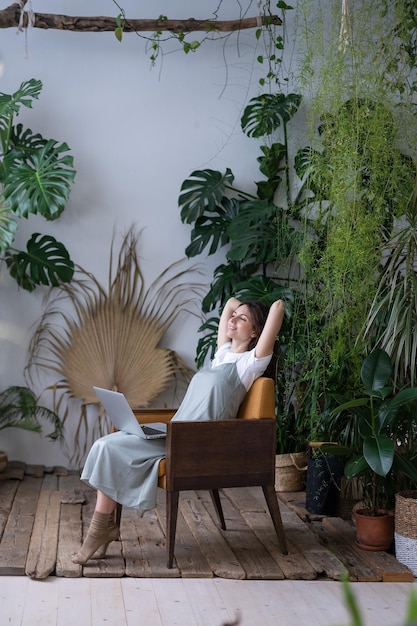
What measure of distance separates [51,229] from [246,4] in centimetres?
192

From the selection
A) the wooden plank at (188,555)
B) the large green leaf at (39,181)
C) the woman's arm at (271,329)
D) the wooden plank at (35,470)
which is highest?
the large green leaf at (39,181)

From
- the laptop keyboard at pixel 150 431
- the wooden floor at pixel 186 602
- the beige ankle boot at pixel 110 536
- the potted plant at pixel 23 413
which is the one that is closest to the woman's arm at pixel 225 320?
the laptop keyboard at pixel 150 431

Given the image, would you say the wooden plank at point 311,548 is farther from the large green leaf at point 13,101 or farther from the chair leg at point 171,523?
the large green leaf at point 13,101

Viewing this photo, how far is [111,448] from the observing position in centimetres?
326

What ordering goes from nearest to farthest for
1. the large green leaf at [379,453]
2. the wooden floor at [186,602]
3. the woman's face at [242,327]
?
the wooden floor at [186,602], the large green leaf at [379,453], the woman's face at [242,327]

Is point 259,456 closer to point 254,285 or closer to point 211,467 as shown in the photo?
point 211,467

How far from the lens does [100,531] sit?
3158 millimetres

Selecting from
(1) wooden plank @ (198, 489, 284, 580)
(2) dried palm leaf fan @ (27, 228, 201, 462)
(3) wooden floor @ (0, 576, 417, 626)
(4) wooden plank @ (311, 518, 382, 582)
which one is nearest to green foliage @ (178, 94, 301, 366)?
(2) dried palm leaf fan @ (27, 228, 201, 462)

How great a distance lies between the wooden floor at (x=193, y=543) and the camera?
3.13 m

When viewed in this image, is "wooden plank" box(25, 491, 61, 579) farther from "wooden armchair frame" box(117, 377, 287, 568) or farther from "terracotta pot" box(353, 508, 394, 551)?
"terracotta pot" box(353, 508, 394, 551)

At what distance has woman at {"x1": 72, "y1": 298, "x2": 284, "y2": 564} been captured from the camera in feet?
10.5

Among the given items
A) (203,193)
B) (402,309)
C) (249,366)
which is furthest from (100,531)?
(203,193)

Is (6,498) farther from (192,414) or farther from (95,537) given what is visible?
(192,414)

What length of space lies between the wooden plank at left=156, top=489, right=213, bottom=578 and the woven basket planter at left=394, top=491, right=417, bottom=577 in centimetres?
81
